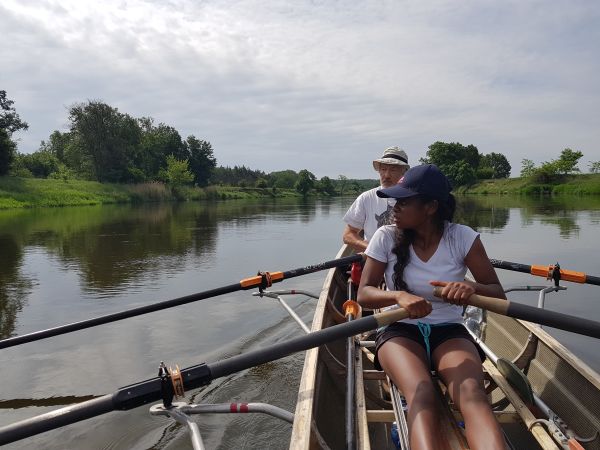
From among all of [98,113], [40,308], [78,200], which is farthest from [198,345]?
[98,113]

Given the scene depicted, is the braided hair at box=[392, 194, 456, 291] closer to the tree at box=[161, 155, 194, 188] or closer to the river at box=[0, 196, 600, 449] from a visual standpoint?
the river at box=[0, 196, 600, 449]

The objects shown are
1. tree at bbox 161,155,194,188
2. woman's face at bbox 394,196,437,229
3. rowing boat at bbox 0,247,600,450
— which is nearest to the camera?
rowing boat at bbox 0,247,600,450

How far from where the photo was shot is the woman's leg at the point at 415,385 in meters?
2.13

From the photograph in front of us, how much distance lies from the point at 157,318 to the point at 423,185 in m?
5.33

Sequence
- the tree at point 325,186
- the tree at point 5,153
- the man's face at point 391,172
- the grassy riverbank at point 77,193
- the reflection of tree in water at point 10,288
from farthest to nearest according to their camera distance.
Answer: the tree at point 325,186 → the tree at point 5,153 → the grassy riverbank at point 77,193 → the reflection of tree in water at point 10,288 → the man's face at point 391,172

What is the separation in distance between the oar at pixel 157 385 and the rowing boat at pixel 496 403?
0.42 m

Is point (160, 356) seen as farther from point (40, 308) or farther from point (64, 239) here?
point (64, 239)

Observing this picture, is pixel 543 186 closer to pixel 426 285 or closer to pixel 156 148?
pixel 156 148

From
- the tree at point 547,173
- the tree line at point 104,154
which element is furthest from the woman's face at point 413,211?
the tree at point 547,173

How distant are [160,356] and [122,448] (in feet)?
6.10

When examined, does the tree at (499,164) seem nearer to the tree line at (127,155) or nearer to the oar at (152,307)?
the tree line at (127,155)

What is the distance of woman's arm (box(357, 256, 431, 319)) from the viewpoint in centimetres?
247

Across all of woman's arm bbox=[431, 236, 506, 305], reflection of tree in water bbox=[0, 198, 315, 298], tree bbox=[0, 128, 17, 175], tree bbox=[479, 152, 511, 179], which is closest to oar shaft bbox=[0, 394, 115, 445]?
woman's arm bbox=[431, 236, 506, 305]

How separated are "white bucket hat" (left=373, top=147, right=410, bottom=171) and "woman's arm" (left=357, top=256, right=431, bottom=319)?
2.41 m
